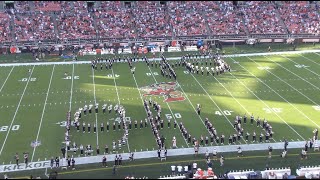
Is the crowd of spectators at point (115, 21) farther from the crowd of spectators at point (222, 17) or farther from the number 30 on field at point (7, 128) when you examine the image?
the number 30 on field at point (7, 128)

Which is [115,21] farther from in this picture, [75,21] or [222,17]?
[222,17]

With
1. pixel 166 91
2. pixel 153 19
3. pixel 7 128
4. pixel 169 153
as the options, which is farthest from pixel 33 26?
pixel 169 153

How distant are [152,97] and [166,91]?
Result: 4.84ft

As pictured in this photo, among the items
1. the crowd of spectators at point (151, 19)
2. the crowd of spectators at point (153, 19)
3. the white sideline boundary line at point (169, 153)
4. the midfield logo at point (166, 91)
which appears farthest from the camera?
the crowd of spectators at point (151, 19)

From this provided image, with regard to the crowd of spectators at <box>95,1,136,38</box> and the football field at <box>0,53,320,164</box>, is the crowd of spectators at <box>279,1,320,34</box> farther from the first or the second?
the crowd of spectators at <box>95,1,136,38</box>

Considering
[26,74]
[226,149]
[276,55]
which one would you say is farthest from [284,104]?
[26,74]

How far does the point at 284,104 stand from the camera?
85.2ft

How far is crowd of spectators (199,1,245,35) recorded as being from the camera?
4541cm

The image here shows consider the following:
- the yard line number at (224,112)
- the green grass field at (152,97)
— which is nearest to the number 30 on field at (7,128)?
the green grass field at (152,97)

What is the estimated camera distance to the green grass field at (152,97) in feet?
71.0

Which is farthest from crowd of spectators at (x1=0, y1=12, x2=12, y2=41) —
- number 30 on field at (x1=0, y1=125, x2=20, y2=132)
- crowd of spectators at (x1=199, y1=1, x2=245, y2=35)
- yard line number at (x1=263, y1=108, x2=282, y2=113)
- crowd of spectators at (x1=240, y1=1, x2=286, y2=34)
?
yard line number at (x1=263, y1=108, x2=282, y2=113)

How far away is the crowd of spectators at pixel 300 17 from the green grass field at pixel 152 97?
9.38 metres

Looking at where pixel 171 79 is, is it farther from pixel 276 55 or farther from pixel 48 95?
pixel 276 55

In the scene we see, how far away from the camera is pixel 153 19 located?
47.0 metres
